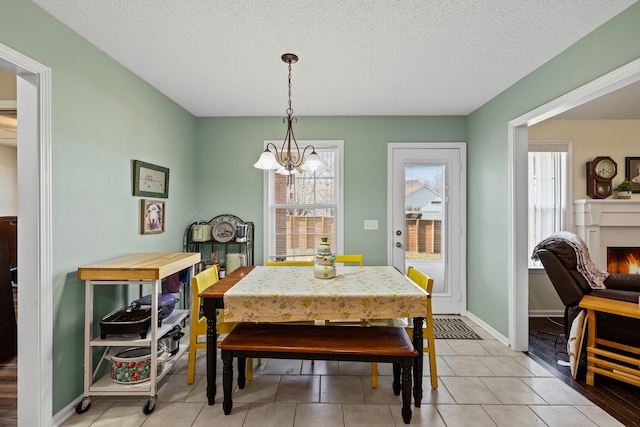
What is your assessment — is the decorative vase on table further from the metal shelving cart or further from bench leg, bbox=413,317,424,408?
the metal shelving cart

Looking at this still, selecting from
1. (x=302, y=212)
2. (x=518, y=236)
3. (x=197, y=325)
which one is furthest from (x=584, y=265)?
(x=197, y=325)

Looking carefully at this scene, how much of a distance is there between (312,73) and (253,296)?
1.89 meters

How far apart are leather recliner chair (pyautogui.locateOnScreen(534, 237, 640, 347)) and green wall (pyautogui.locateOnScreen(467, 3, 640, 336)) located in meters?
0.38

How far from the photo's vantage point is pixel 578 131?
12.8 feet

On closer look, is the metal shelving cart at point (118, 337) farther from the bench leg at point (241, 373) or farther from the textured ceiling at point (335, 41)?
the textured ceiling at point (335, 41)

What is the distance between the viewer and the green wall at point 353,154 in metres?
3.91

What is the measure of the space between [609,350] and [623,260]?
1994 mm

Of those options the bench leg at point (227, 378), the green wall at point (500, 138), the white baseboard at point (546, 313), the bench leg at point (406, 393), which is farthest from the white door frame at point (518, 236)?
the bench leg at point (227, 378)

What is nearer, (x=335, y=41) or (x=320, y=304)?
(x=320, y=304)

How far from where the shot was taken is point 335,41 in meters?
2.19

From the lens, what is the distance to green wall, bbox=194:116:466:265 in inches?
154

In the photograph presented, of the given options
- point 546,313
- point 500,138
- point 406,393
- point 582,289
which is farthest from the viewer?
point 546,313

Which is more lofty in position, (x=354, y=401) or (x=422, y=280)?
(x=422, y=280)

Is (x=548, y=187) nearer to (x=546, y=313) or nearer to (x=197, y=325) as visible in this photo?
(x=546, y=313)
